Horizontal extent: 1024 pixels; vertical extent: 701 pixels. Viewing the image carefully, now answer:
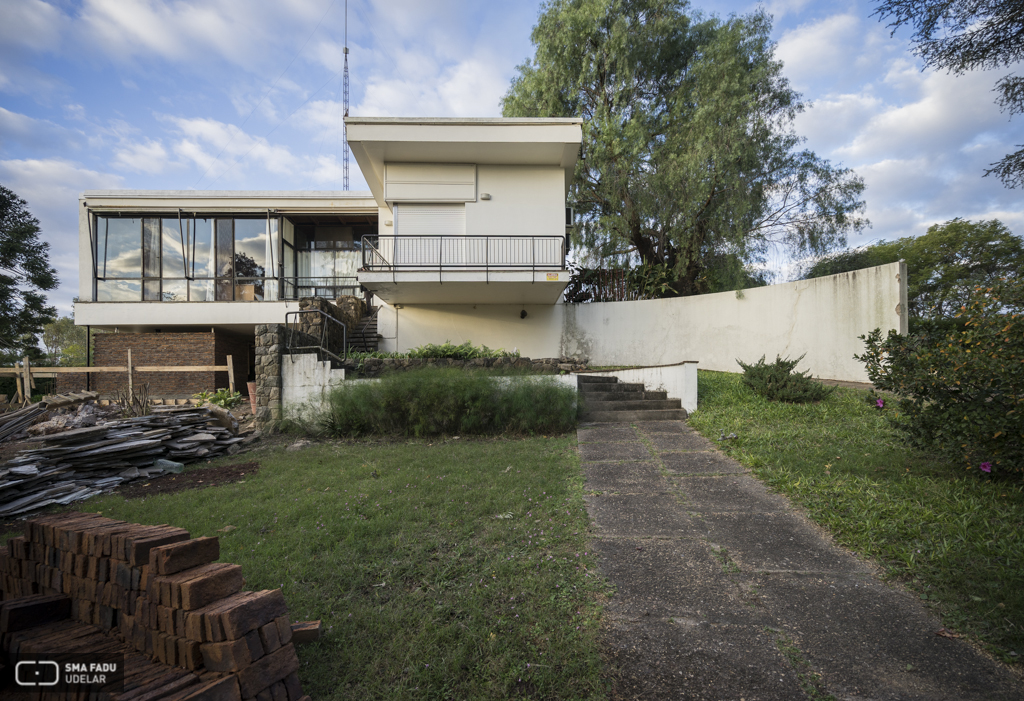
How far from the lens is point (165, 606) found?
1.97m

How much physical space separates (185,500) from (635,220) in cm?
1363

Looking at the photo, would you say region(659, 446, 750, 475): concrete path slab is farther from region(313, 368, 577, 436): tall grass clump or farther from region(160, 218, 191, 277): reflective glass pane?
region(160, 218, 191, 277): reflective glass pane

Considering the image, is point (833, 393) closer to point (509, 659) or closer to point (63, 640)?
point (509, 659)

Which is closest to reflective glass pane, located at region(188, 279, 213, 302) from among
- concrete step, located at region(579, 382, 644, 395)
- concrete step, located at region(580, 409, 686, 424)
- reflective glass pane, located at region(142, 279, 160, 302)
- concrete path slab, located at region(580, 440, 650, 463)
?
reflective glass pane, located at region(142, 279, 160, 302)

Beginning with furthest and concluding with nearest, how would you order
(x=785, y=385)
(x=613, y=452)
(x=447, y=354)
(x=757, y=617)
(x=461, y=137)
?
(x=461, y=137)
(x=447, y=354)
(x=785, y=385)
(x=613, y=452)
(x=757, y=617)

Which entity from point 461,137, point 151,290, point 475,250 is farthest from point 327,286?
point 461,137

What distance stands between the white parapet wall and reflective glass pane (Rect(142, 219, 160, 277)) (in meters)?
13.9

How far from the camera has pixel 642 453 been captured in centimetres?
621

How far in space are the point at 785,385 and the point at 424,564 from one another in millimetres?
7235

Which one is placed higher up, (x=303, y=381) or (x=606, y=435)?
(x=303, y=381)

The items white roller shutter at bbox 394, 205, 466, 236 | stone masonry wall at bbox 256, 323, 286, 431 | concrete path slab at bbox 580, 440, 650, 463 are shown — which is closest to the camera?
concrete path slab at bbox 580, 440, 650, 463

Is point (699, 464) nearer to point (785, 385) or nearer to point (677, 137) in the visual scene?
point (785, 385)

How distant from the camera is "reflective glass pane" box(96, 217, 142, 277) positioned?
14.2 m

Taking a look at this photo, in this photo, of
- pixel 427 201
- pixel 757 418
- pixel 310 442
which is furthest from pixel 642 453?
pixel 427 201
